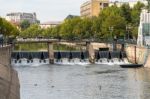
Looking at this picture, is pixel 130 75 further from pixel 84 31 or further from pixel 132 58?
pixel 84 31

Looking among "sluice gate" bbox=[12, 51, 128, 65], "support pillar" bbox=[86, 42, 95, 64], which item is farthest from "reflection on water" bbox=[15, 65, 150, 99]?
"support pillar" bbox=[86, 42, 95, 64]

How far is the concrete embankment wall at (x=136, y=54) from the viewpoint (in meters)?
78.4

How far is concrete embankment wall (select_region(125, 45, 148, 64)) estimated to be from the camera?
78438 millimetres

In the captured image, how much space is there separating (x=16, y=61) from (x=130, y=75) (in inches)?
995

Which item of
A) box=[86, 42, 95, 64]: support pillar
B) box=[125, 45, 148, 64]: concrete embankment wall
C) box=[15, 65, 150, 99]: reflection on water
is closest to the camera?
box=[15, 65, 150, 99]: reflection on water

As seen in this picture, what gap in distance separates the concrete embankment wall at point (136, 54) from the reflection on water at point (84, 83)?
6451mm

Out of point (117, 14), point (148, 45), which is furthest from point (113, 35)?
point (148, 45)

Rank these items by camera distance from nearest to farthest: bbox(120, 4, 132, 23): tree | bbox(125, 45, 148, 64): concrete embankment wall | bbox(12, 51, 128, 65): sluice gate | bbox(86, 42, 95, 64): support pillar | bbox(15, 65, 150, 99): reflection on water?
bbox(15, 65, 150, 99): reflection on water → bbox(125, 45, 148, 64): concrete embankment wall → bbox(12, 51, 128, 65): sluice gate → bbox(86, 42, 95, 64): support pillar → bbox(120, 4, 132, 23): tree

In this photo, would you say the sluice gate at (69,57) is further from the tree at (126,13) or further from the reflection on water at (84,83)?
the tree at (126,13)

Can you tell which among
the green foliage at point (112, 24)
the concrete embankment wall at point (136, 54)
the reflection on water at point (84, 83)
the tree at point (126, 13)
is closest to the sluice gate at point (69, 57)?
the concrete embankment wall at point (136, 54)

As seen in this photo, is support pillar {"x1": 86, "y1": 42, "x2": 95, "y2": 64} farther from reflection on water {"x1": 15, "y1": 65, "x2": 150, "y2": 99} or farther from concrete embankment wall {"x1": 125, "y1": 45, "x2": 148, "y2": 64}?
reflection on water {"x1": 15, "y1": 65, "x2": 150, "y2": 99}

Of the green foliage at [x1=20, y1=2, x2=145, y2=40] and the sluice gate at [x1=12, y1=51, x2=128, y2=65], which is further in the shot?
the green foliage at [x1=20, y1=2, x2=145, y2=40]

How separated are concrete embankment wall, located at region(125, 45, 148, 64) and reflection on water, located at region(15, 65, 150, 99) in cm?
645

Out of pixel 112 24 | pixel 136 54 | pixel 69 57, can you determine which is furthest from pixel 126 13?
pixel 136 54
